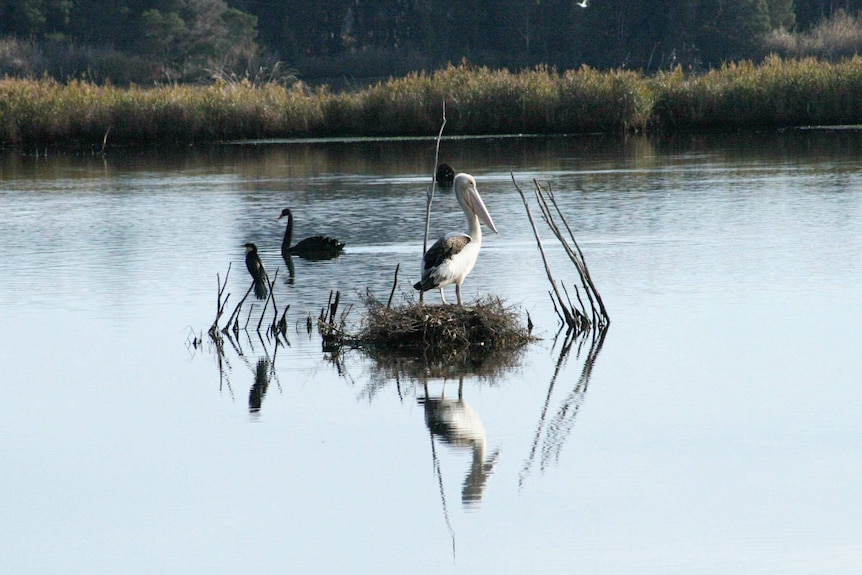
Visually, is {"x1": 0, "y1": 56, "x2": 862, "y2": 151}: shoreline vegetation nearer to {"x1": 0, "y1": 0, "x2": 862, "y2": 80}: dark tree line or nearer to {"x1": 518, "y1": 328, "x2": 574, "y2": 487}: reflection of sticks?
{"x1": 0, "y1": 0, "x2": 862, "y2": 80}: dark tree line

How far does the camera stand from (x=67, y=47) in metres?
45.9

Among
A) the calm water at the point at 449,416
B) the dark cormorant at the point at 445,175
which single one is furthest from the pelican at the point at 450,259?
the dark cormorant at the point at 445,175

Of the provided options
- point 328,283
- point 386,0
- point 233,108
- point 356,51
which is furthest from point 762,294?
point 386,0

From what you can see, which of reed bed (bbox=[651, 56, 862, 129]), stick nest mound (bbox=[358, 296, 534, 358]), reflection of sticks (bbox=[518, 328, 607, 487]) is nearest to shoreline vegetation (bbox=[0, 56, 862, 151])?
reed bed (bbox=[651, 56, 862, 129])

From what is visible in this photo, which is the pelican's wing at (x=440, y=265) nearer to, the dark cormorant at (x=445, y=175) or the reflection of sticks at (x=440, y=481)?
the reflection of sticks at (x=440, y=481)

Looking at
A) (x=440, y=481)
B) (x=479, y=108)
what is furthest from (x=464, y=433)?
(x=479, y=108)

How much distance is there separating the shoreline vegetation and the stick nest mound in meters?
19.4

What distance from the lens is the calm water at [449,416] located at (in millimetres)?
4988

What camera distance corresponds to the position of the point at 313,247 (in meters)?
12.6

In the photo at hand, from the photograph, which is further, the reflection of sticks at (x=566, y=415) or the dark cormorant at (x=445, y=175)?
the dark cormorant at (x=445, y=175)

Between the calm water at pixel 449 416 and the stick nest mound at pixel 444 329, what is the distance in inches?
8.7

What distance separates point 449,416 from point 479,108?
21213 mm

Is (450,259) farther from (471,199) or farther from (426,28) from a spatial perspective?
(426,28)

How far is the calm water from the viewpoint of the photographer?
499 cm
